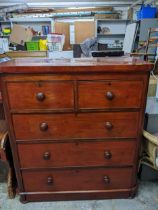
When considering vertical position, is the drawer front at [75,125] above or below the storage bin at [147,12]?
below

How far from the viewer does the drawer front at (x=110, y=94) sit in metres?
0.96

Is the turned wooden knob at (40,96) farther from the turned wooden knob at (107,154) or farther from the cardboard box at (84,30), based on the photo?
the cardboard box at (84,30)

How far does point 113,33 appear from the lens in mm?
4840

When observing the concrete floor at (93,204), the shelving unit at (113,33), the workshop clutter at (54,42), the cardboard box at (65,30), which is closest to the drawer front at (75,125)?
the concrete floor at (93,204)

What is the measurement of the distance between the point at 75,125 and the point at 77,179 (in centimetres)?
42

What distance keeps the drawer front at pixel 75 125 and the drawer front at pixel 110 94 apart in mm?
58

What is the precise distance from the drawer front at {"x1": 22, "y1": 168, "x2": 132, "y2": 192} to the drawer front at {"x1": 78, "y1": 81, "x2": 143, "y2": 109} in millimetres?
467

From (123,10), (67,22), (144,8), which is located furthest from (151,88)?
(123,10)

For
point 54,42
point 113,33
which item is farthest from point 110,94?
point 113,33

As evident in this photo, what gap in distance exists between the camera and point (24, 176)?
119 centimetres

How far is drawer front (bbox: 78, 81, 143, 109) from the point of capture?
3.16ft

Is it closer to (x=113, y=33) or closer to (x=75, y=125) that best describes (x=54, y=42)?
(x=113, y=33)

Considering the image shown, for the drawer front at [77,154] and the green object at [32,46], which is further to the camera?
the green object at [32,46]

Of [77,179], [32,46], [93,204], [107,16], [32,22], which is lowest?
[93,204]
